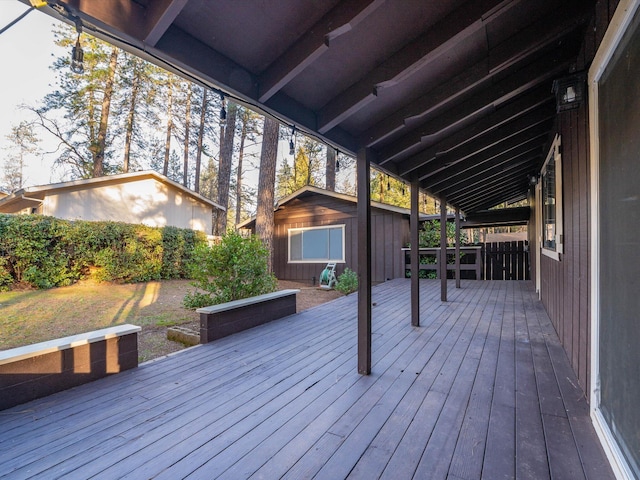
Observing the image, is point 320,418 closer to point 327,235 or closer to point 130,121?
point 327,235

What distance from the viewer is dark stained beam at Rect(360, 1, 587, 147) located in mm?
1997

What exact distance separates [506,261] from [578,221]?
858 cm

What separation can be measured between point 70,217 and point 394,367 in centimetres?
1138

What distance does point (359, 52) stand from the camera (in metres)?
1.88

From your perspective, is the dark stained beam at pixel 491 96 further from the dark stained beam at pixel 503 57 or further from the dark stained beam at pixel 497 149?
the dark stained beam at pixel 497 149

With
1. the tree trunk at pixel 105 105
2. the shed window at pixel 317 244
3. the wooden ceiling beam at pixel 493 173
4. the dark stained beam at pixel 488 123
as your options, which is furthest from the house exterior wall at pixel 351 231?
the tree trunk at pixel 105 105

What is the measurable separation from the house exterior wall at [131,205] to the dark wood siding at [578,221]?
38.9 ft

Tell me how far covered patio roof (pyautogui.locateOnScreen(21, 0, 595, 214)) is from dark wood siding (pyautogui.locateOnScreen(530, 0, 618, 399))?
1.01 feet

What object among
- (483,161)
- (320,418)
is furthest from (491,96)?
(320,418)

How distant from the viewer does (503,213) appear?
9.49 m

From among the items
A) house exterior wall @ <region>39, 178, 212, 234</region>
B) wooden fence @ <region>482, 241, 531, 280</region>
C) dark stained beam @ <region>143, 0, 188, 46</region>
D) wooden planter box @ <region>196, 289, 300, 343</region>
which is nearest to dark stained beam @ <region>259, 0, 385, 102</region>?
dark stained beam @ <region>143, 0, 188, 46</region>

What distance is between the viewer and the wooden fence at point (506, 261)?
959 centimetres

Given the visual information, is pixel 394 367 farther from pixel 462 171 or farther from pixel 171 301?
pixel 171 301

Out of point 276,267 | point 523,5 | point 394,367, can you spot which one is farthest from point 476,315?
point 276,267
